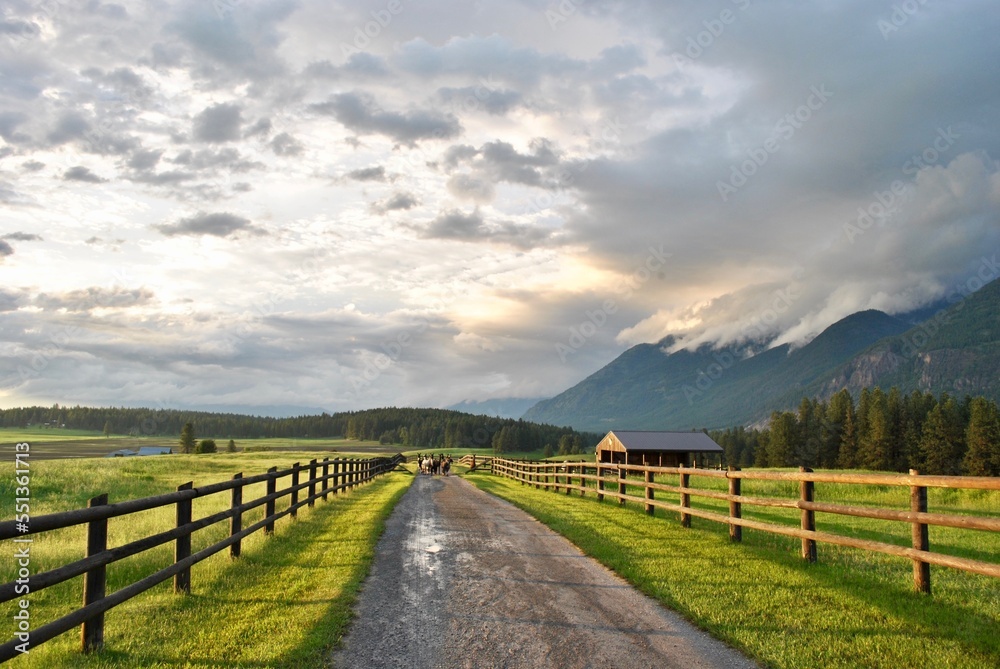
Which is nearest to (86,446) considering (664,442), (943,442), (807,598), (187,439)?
(187,439)

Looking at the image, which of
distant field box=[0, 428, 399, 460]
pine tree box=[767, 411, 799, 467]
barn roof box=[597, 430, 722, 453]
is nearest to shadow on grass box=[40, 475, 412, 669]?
barn roof box=[597, 430, 722, 453]

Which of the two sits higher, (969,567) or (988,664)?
(969,567)

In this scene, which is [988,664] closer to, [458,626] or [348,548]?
[458,626]

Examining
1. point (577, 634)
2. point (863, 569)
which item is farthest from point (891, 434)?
point (577, 634)

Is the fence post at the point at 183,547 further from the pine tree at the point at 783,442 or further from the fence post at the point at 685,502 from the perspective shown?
the pine tree at the point at 783,442

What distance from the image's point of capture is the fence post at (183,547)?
8852 millimetres

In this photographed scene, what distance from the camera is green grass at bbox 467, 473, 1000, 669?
6543mm

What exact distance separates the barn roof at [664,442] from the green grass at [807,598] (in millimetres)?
48510

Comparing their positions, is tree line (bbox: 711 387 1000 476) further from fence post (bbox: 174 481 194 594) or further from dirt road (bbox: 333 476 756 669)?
fence post (bbox: 174 481 194 594)

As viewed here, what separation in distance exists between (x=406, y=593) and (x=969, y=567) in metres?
7.04

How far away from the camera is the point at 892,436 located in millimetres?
94062

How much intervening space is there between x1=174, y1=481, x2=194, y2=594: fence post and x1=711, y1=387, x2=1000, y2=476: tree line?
87.4m

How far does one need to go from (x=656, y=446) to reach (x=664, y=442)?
1852 mm

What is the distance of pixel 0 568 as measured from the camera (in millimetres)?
10594
